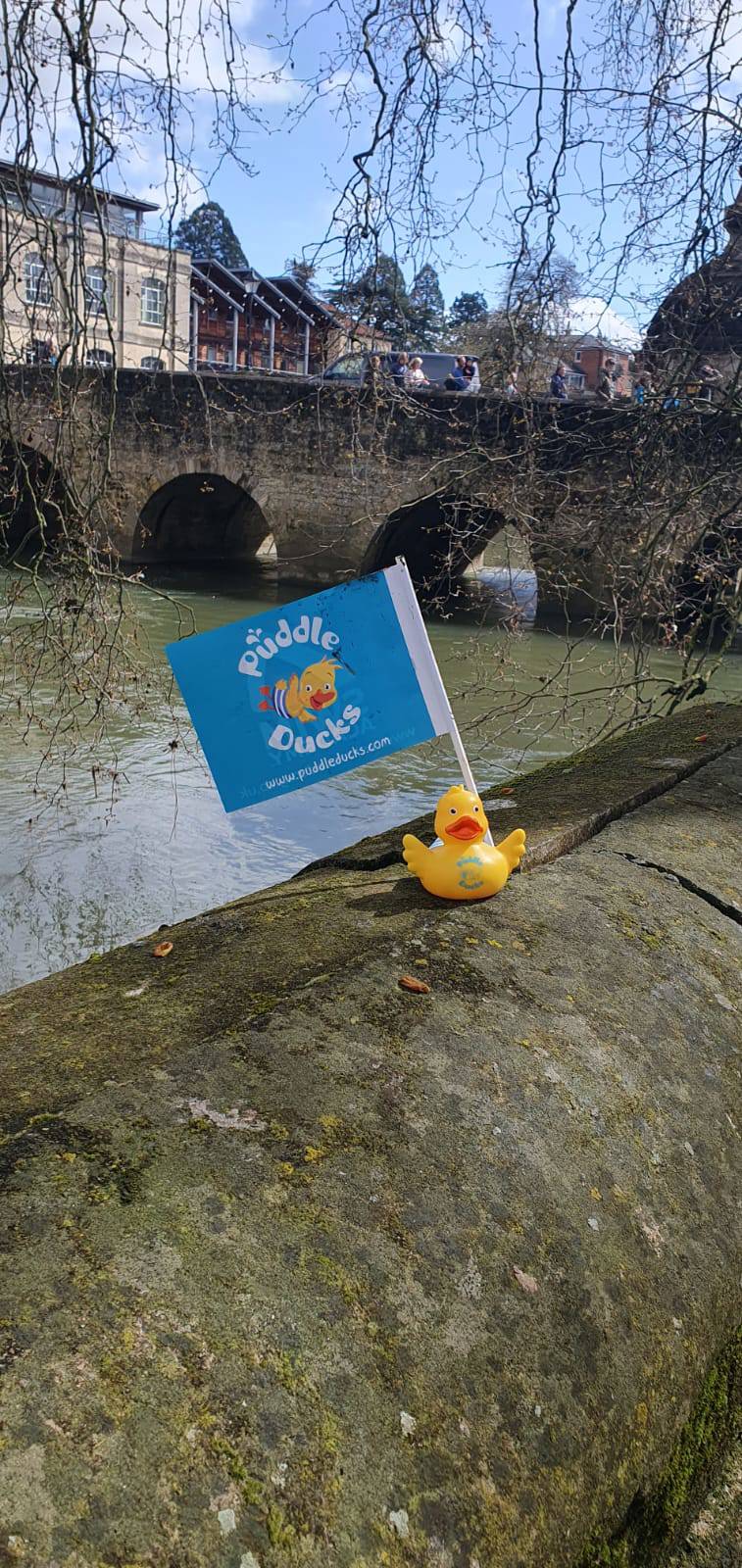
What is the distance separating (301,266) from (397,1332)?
3.85 metres

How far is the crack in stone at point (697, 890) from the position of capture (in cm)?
A: 180

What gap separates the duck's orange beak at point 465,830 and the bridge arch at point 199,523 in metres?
20.5

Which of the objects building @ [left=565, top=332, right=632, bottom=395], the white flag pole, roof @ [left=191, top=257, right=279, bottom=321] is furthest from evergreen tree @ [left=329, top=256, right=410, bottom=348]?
the white flag pole

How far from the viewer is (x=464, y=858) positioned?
1.78 metres

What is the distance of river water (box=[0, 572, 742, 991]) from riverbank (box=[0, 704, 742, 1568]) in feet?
10.9

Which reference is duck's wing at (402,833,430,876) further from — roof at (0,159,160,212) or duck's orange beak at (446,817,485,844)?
roof at (0,159,160,212)

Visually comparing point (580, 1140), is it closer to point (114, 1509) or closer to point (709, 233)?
point (114, 1509)

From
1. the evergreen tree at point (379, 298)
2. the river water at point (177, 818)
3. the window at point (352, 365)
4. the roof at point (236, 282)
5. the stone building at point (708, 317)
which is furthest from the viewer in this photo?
the roof at point (236, 282)

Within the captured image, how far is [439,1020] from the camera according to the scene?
130cm

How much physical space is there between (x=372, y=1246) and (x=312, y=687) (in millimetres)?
1386

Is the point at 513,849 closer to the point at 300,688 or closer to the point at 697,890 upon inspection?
the point at 697,890

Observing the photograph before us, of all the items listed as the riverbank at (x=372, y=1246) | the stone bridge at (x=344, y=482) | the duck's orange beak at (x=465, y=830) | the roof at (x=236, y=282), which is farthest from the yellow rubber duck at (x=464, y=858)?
the roof at (x=236, y=282)

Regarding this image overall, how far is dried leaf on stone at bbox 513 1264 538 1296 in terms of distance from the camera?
41.5 inches

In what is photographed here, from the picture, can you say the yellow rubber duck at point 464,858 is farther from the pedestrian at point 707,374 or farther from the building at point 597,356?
the pedestrian at point 707,374
